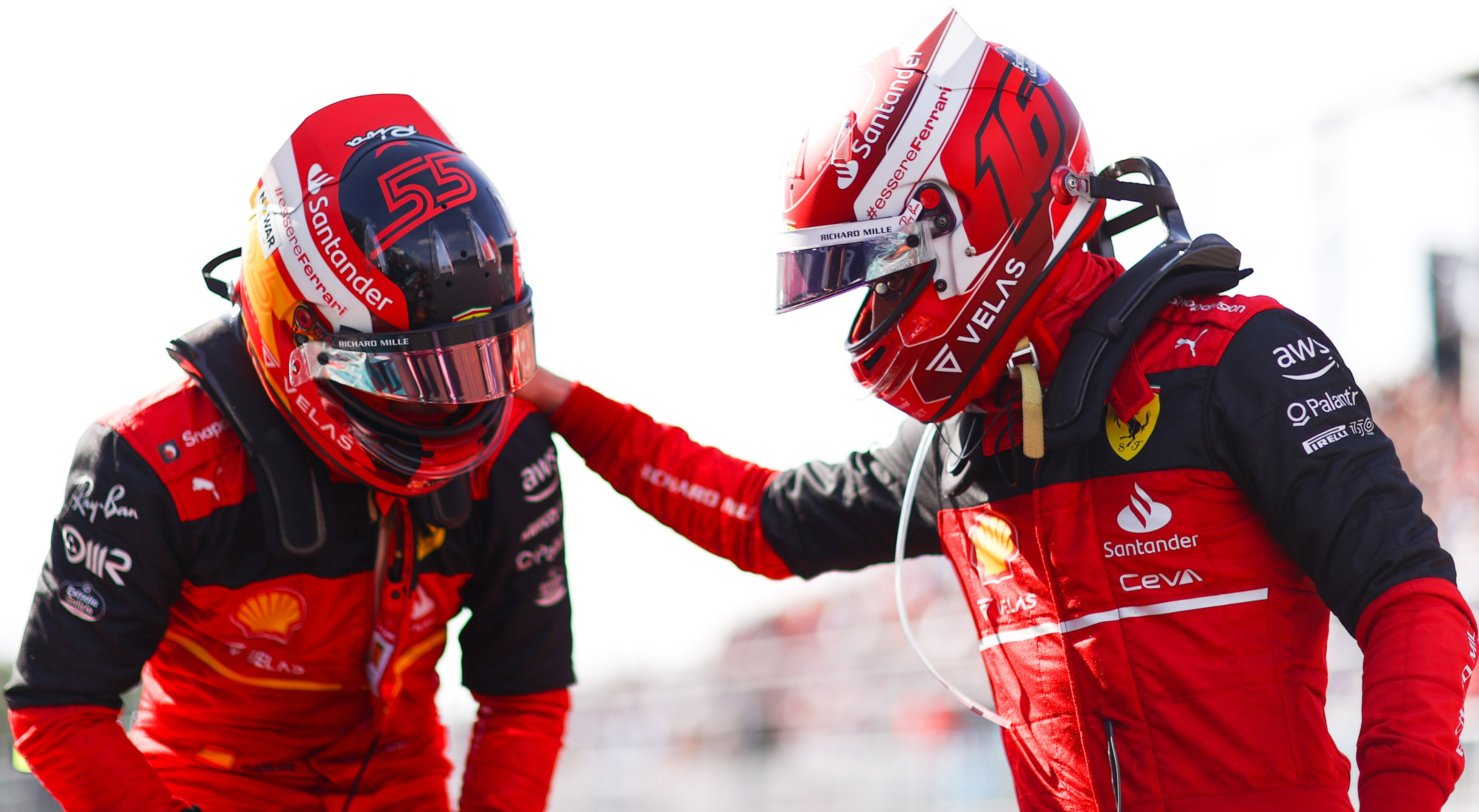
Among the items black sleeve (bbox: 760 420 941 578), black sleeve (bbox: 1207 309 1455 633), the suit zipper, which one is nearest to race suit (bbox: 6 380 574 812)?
black sleeve (bbox: 760 420 941 578)

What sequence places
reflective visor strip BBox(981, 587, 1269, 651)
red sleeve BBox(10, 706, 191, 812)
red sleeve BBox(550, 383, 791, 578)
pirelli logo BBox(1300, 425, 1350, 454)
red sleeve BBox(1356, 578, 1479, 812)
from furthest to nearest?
red sleeve BBox(550, 383, 791, 578), red sleeve BBox(10, 706, 191, 812), reflective visor strip BBox(981, 587, 1269, 651), pirelli logo BBox(1300, 425, 1350, 454), red sleeve BBox(1356, 578, 1479, 812)

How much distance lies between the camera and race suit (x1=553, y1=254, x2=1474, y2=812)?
2154 millimetres

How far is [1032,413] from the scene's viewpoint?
2.52m

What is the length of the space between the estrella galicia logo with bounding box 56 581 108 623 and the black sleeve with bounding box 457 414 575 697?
2.87 ft

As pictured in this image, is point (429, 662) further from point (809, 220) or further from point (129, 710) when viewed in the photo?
point (129, 710)

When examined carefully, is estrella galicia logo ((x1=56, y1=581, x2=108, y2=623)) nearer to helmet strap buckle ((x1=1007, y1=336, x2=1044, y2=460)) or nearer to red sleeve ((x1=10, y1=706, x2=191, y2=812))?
red sleeve ((x1=10, y1=706, x2=191, y2=812))

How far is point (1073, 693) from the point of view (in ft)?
8.35

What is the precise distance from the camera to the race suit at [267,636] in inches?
105

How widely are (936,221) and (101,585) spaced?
198cm

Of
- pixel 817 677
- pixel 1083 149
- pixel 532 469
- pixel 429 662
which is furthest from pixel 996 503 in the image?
pixel 817 677

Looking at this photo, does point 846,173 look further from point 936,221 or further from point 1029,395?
point 1029,395

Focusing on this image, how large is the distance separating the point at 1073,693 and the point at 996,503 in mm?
435

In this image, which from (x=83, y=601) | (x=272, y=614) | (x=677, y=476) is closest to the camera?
(x=83, y=601)

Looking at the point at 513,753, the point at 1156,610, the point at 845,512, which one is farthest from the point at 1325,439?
the point at 513,753
